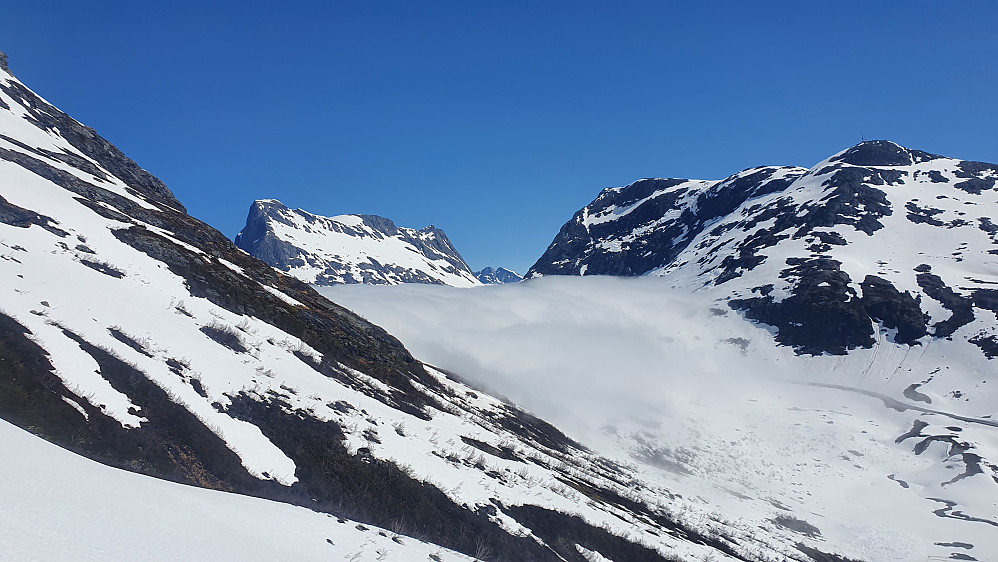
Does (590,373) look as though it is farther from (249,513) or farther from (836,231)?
(836,231)

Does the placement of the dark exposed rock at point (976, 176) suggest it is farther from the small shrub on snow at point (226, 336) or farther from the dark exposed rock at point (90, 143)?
the dark exposed rock at point (90, 143)

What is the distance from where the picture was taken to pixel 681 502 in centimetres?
3881

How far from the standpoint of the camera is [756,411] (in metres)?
77.1

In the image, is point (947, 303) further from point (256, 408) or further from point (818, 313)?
point (256, 408)

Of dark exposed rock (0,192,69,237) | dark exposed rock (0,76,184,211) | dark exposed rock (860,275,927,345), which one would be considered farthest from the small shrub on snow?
dark exposed rock (860,275,927,345)

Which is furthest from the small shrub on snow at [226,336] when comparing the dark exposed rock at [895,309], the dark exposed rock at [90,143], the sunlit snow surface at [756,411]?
the dark exposed rock at [895,309]

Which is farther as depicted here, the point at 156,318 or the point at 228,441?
the point at 156,318

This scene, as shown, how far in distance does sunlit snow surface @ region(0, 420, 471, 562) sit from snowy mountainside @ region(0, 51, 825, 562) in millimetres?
471

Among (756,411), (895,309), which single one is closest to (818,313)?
(895,309)

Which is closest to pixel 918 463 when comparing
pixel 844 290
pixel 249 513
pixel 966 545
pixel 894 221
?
pixel 966 545

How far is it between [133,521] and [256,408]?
10055 mm

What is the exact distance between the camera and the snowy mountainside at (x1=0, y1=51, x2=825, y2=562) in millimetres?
14062

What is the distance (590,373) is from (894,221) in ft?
408

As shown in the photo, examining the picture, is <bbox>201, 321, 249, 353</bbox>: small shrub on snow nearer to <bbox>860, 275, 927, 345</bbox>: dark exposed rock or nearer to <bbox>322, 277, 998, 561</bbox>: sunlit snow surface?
<bbox>322, 277, 998, 561</bbox>: sunlit snow surface
